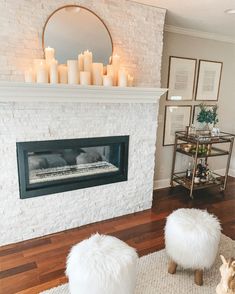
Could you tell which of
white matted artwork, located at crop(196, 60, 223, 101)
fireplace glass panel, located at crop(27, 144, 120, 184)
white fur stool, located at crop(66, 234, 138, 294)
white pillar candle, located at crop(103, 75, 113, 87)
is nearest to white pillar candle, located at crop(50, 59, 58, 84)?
white pillar candle, located at crop(103, 75, 113, 87)

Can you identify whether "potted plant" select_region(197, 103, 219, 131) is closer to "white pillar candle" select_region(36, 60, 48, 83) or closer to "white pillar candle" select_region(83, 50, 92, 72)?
"white pillar candle" select_region(83, 50, 92, 72)

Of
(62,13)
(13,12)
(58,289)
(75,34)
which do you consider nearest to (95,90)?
(75,34)

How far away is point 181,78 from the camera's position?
346 cm

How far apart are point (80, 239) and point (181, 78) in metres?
2.51

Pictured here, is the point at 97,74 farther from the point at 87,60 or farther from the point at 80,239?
the point at 80,239

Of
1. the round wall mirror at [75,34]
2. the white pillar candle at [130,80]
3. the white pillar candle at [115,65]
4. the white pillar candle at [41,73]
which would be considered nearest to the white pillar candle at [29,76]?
the white pillar candle at [41,73]

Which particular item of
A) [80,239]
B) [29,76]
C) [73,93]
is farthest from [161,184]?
[29,76]

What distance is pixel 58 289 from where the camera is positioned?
1819 millimetres

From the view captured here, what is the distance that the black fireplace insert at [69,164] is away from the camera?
231cm

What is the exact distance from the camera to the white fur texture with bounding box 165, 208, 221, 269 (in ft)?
5.83

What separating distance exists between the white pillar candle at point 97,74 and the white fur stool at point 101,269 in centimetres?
149

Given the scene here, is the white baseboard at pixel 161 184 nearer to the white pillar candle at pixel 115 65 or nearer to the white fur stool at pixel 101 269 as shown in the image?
the white pillar candle at pixel 115 65

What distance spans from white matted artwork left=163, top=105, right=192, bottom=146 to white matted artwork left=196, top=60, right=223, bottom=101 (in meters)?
0.31

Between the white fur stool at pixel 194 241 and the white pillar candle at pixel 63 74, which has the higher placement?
the white pillar candle at pixel 63 74
